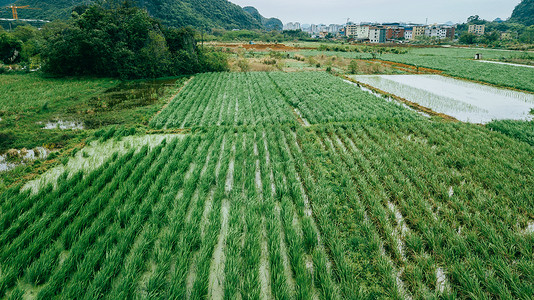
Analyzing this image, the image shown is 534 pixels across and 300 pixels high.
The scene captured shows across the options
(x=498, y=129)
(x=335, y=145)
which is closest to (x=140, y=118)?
(x=335, y=145)

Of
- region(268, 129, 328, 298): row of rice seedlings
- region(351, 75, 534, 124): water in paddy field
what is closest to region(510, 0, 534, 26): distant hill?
region(351, 75, 534, 124): water in paddy field

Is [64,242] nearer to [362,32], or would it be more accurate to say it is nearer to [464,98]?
[464,98]

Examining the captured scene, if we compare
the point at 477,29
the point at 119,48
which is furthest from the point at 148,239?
the point at 477,29

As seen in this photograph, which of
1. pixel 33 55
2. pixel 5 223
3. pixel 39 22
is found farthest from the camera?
pixel 39 22

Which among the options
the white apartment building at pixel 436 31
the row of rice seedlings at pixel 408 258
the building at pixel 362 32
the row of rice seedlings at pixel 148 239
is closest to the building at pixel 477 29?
the white apartment building at pixel 436 31

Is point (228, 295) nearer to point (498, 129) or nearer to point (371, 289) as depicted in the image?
point (371, 289)

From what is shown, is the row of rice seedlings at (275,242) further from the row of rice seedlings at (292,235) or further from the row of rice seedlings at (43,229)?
the row of rice seedlings at (43,229)

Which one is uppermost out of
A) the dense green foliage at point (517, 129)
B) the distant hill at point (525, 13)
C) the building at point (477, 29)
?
the distant hill at point (525, 13)
